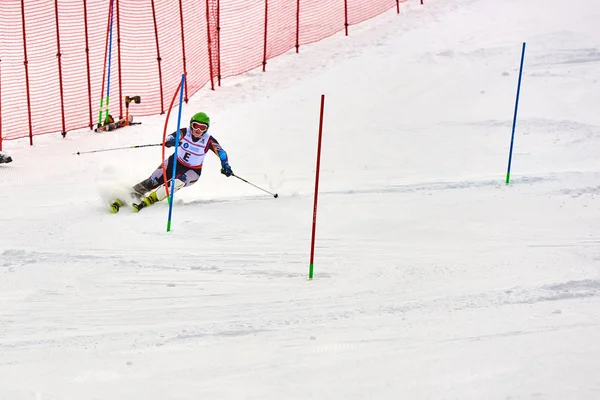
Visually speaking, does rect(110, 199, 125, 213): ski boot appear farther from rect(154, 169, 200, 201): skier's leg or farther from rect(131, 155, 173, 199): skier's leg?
rect(154, 169, 200, 201): skier's leg

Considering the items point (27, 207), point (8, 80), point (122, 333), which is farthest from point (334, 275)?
point (8, 80)

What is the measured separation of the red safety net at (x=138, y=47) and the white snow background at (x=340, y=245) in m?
0.82

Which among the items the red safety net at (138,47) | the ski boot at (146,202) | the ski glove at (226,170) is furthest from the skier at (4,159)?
the ski glove at (226,170)

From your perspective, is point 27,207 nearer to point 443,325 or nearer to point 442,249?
point 442,249

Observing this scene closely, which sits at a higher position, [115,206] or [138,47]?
[115,206]

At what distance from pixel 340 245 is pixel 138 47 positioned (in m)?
11.2

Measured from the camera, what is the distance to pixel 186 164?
10.5 meters

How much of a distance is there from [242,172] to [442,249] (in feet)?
→ 14.5

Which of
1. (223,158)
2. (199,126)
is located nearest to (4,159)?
(199,126)

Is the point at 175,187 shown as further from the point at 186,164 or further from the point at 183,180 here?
the point at 186,164

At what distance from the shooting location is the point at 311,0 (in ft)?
61.6

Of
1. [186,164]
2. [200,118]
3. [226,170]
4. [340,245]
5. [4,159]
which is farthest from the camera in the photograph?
[4,159]

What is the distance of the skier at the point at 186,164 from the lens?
1024 cm

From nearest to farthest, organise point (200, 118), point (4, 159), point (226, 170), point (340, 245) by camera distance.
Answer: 1. point (340, 245)
2. point (200, 118)
3. point (226, 170)
4. point (4, 159)
